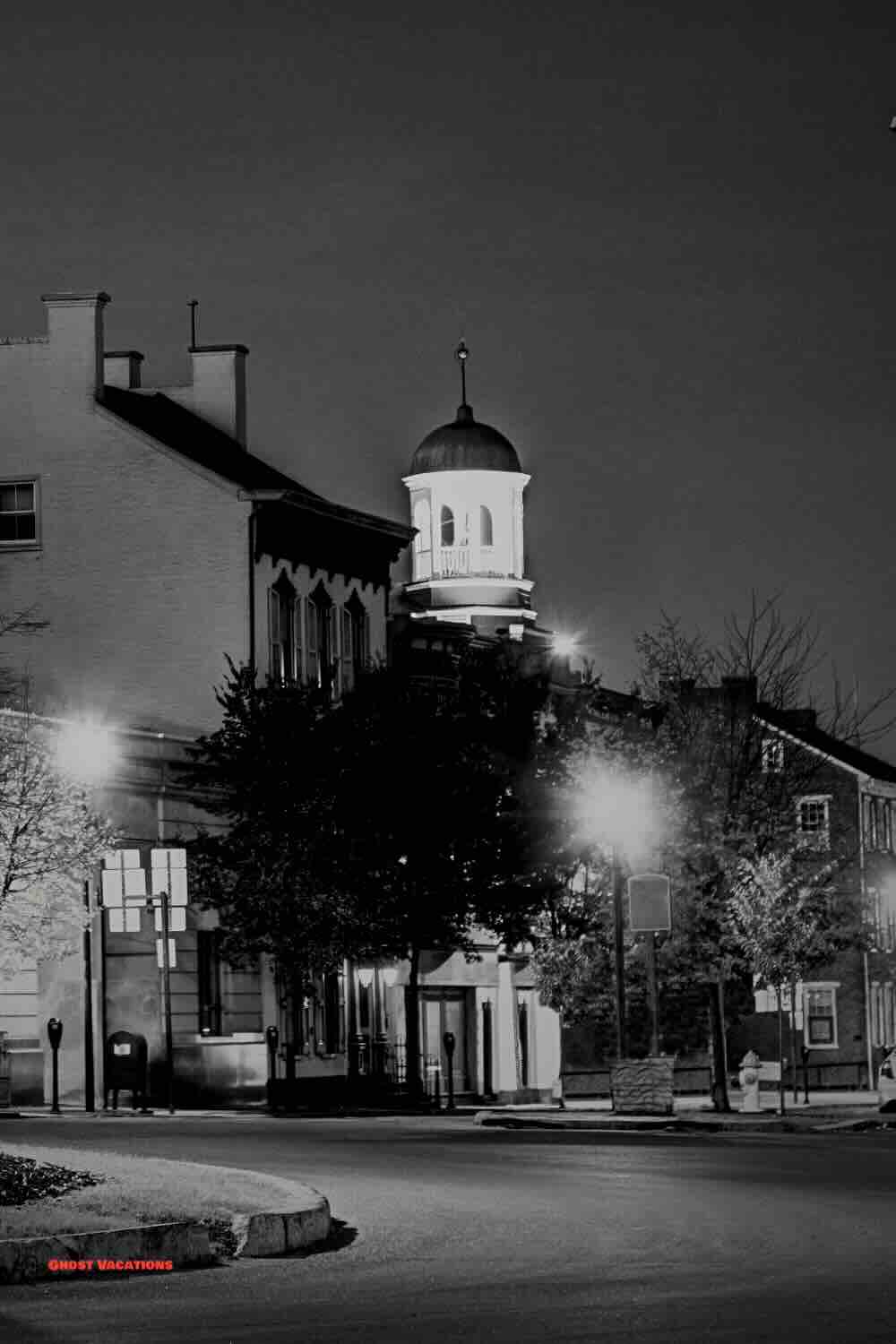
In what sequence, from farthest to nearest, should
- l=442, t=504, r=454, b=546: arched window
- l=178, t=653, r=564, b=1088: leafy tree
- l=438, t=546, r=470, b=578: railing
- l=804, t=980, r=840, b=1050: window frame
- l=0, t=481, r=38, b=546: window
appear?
l=442, t=504, r=454, b=546: arched window, l=804, t=980, r=840, b=1050: window frame, l=438, t=546, r=470, b=578: railing, l=0, t=481, r=38, b=546: window, l=178, t=653, r=564, b=1088: leafy tree

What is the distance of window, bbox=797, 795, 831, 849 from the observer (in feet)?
202

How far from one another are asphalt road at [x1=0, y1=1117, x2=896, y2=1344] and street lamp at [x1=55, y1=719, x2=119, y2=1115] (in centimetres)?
1490

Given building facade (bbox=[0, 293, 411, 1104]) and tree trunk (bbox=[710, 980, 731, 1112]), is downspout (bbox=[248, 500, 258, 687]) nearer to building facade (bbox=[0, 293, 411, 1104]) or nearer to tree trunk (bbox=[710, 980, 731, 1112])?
→ building facade (bbox=[0, 293, 411, 1104])

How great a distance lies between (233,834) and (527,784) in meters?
7.70

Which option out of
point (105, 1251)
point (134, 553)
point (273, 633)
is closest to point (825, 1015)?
point (273, 633)

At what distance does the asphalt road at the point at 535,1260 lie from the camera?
14281 millimetres

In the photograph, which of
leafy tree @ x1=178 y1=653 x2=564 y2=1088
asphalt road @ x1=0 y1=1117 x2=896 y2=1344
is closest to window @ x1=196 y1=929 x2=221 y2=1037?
leafy tree @ x1=178 y1=653 x2=564 y2=1088

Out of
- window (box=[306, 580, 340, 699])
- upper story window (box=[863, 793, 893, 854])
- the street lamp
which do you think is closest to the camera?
the street lamp

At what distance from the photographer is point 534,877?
55.1m

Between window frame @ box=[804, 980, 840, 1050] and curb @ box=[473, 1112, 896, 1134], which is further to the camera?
window frame @ box=[804, 980, 840, 1050]

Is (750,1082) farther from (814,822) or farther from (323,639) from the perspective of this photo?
(814,822)

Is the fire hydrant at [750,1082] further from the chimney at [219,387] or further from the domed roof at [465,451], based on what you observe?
the domed roof at [465,451]

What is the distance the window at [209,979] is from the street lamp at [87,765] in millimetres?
4360

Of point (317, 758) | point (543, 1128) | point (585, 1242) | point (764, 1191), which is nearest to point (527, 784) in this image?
point (317, 758)
